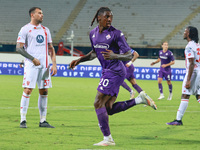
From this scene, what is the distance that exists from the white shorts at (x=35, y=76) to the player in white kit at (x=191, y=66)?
2.82m

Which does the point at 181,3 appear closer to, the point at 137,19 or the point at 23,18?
the point at 137,19

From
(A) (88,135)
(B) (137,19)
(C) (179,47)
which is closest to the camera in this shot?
(A) (88,135)

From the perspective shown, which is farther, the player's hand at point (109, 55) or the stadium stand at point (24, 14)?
the stadium stand at point (24, 14)

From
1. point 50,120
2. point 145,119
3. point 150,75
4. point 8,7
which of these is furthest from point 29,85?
point 8,7

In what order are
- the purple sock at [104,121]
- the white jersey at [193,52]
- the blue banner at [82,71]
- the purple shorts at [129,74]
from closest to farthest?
the purple sock at [104,121], the white jersey at [193,52], the purple shorts at [129,74], the blue banner at [82,71]

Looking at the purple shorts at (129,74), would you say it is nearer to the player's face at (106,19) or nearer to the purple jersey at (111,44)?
the purple jersey at (111,44)

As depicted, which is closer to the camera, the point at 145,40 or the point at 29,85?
the point at 29,85

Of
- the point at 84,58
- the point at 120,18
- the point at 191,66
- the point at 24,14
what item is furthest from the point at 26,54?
the point at 24,14

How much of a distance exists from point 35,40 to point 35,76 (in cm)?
68

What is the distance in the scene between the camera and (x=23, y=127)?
24.9 ft

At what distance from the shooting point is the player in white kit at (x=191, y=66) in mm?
8233

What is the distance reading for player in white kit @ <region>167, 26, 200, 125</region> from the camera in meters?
8.23

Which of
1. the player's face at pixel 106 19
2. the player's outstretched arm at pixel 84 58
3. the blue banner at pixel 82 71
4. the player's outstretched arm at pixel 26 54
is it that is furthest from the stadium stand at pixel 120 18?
the player's face at pixel 106 19

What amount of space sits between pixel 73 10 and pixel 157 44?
1024 centimetres
